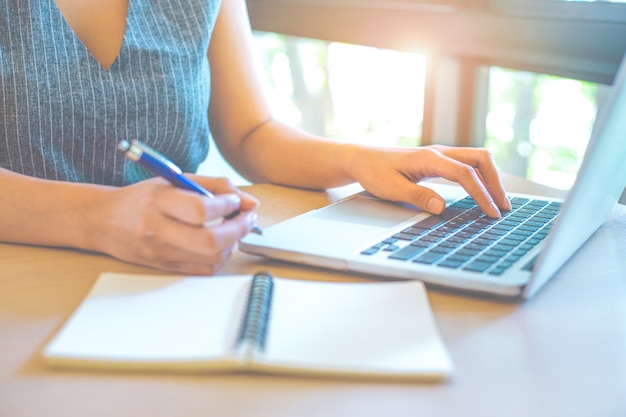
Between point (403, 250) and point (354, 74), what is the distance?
6.78ft

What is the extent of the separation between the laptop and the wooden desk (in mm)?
20

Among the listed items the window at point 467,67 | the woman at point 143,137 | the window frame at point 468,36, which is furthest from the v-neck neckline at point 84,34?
the window frame at point 468,36

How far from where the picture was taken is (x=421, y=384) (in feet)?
1.69

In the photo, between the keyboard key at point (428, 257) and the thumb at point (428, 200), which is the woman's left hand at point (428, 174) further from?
the keyboard key at point (428, 257)

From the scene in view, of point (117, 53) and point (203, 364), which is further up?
point (117, 53)

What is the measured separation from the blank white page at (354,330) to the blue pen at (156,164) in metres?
0.13

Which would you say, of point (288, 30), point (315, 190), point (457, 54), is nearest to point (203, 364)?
point (315, 190)

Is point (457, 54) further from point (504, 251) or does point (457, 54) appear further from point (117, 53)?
point (504, 251)

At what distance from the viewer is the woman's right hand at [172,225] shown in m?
0.67

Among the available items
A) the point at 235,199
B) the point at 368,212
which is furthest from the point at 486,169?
the point at 235,199

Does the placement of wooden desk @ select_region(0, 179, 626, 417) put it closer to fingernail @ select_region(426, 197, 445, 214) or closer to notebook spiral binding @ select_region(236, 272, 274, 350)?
notebook spiral binding @ select_region(236, 272, 274, 350)

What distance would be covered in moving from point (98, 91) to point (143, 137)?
0.33ft

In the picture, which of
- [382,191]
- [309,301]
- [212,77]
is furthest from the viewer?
[212,77]

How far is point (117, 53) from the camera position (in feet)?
3.46
